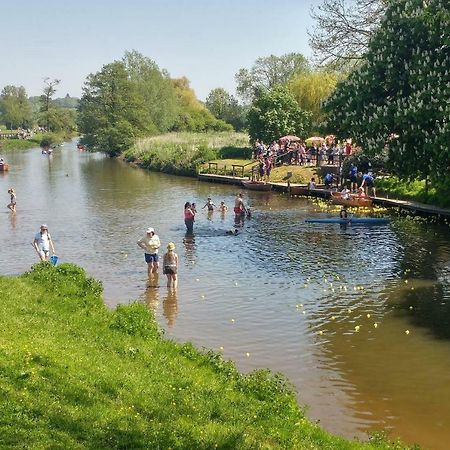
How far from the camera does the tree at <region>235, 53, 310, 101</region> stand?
110 metres

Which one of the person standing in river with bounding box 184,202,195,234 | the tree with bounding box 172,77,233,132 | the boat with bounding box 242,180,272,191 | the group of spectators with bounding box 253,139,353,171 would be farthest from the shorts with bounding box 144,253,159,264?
the tree with bounding box 172,77,233,132

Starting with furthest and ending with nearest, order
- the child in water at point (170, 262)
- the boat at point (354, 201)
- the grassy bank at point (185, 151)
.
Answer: the grassy bank at point (185, 151) < the boat at point (354, 201) < the child in water at point (170, 262)

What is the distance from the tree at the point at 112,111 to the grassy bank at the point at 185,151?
35.0 ft

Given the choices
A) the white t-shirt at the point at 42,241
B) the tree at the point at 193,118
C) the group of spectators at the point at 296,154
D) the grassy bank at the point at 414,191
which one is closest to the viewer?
the white t-shirt at the point at 42,241

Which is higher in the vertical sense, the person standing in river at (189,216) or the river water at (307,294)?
the person standing in river at (189,216)

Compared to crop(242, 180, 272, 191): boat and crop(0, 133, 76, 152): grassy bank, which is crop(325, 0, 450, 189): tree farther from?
crop(0, 133, 76, 152): grassy bank

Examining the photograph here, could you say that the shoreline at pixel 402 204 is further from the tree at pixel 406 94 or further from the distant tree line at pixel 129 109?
the distant tree line at pixel 129 109

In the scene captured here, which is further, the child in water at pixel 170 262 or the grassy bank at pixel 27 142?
the grassy bank at pixel 27 142

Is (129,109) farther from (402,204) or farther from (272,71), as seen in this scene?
(402,204)

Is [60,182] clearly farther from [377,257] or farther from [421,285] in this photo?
[421,285]

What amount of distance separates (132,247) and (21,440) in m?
20.7

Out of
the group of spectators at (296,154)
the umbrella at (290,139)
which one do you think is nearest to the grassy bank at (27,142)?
the umbrella at (290,139)

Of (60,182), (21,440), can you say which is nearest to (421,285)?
(21,440)

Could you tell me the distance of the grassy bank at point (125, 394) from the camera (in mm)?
9367
